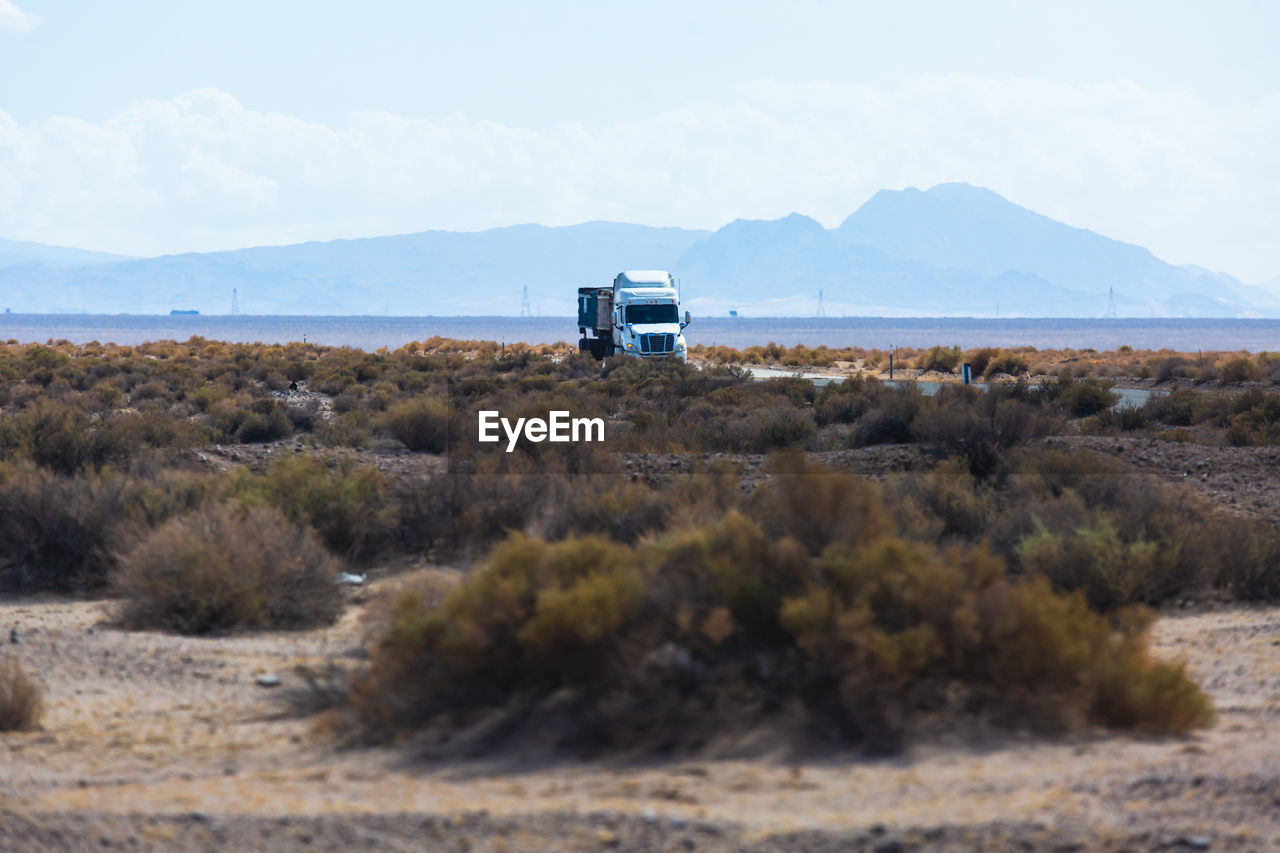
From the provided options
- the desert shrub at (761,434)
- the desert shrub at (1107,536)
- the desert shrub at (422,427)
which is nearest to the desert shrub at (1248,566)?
the desert shrub at (1107,536)

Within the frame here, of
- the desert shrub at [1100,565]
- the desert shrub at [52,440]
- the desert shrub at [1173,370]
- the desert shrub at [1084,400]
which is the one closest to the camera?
the desert shrub at [1100,565]

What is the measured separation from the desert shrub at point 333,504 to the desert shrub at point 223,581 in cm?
158

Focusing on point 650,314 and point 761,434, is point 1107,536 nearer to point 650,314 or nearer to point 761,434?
point 761,434

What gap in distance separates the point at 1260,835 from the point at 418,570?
8794 mm

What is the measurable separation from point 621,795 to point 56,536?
29.4ft

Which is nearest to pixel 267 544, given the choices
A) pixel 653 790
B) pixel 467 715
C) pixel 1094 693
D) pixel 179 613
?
pixel 179 613

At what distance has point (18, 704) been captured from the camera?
8078 millimetres

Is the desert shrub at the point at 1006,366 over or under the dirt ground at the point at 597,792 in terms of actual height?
over

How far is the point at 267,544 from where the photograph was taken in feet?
36.9

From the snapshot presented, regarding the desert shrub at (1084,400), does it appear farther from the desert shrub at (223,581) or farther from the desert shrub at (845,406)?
the desert shrub at (223,581)

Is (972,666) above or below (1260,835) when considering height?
above

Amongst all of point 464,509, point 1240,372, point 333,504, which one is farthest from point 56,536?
point 1240,372

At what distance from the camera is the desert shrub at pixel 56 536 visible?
12766mm

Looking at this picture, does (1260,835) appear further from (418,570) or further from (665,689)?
(418,570)
